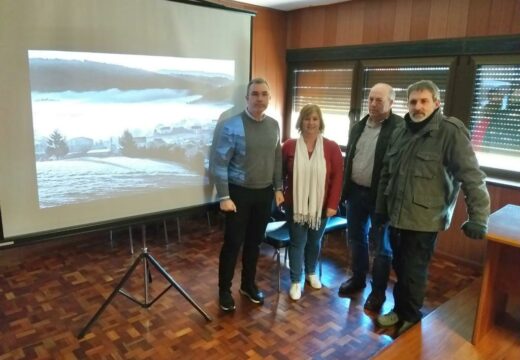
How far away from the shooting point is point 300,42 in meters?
4.56

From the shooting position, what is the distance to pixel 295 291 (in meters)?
2.80

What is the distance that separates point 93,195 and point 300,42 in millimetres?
3215

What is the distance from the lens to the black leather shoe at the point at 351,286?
9.52 feet

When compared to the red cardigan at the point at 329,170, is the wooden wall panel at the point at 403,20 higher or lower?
higher

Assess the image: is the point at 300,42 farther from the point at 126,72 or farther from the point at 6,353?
the point at 6,353

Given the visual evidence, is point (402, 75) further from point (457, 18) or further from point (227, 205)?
point (227, 205)

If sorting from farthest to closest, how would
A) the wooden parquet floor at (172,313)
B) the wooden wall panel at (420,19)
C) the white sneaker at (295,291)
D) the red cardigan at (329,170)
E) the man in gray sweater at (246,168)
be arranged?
the wooden wall panel at (420,19) < the white sneaker at (295,291) < the red cardigan at (329,170) < the man in gray sweater at (246,168) < the wooden parquet floor at (172,313)

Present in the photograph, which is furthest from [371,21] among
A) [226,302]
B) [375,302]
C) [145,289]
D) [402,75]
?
[145,289]

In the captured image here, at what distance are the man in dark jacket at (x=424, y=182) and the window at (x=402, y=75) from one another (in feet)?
4.67

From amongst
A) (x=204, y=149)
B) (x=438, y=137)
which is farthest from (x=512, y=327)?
(x=204, y=149)

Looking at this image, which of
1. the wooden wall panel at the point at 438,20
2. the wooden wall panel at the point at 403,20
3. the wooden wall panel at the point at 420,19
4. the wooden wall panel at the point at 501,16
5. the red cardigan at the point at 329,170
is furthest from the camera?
the wooden wall panel at the point at 403,20

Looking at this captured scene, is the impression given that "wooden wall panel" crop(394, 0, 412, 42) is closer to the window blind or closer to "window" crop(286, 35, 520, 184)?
"window" crop(286, 35, 520, 184)

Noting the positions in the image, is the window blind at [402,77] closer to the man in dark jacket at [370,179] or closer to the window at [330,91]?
the window at [330,91]

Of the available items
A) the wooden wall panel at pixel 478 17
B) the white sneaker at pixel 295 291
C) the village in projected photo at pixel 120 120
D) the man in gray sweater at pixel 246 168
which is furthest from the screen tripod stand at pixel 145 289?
the wooden wall panel at pixel 478 17
